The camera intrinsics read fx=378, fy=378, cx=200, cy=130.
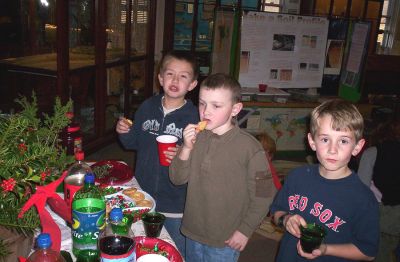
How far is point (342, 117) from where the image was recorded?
1547mm

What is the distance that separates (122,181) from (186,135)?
518 millimetres

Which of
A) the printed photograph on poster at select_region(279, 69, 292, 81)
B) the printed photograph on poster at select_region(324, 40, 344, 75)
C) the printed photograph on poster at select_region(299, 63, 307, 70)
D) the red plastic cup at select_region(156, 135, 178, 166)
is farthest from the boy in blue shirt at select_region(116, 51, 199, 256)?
the printed photograph on poster at select_region(324, 40, 344, 75)

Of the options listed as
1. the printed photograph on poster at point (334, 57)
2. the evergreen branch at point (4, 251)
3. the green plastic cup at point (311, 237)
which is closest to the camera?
the evergreen branch at point (4, 251)

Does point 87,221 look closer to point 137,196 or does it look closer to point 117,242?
point 117,242

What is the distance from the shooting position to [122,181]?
2.02 m

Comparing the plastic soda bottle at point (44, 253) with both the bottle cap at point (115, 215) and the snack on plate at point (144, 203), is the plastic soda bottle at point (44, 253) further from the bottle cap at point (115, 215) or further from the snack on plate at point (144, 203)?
the snack on plate at point (144, 203)

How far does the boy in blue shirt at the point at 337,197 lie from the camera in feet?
4.88

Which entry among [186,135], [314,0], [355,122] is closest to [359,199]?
[355,122]

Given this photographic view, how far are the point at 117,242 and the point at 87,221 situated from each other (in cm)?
14

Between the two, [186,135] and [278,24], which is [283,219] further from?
[278,24]

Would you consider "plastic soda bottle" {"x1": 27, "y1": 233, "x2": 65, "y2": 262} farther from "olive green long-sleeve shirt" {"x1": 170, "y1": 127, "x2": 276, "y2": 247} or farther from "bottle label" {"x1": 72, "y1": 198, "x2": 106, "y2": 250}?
"olive green long-sleeve shirt" {"x1": 170, "y1": 127, "x2": 276, "y2": 247}

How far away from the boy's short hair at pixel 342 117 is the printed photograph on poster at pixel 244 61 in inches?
150

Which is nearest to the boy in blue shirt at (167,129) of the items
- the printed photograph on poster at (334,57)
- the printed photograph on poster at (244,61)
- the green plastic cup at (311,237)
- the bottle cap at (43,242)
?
the green plastic cup at (311,237)

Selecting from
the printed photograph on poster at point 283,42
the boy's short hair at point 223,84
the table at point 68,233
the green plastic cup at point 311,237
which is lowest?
the table at point 68,233
